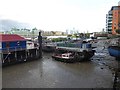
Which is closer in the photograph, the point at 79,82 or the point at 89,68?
the point at 79,82

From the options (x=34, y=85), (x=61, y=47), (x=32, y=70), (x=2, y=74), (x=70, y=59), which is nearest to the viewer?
(x=34, y=85)

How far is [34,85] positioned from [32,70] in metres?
9.08

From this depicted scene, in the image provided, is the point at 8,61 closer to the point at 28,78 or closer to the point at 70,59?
the point at 28,78

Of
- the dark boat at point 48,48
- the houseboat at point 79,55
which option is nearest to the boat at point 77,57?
the houseboat at point 79,55

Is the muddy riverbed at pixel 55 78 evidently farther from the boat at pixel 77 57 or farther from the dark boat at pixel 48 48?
the dark boat at pixel 48 48

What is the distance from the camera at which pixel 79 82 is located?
23.2 metres

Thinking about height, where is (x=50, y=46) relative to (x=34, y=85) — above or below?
above

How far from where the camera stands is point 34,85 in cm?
2227

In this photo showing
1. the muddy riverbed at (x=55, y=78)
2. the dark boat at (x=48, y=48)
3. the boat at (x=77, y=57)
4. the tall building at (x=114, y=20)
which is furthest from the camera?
the tall building at (x=114, y=20)

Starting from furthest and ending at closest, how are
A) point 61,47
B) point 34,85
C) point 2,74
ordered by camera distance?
point 61,47
point 2,74
point 34,85

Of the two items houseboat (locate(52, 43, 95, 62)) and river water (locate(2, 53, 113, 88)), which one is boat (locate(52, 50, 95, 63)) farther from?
river water (locate(2, 53, 113, 88))

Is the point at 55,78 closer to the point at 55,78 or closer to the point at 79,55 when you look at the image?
the point at 55,78

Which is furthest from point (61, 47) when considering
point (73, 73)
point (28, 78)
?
point (28, 78)

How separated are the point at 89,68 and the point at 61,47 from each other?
18244 millimetres
